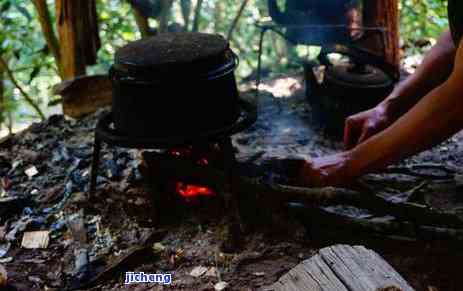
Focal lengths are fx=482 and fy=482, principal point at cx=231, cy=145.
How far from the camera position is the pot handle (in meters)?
3.50

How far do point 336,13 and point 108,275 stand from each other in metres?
2.91

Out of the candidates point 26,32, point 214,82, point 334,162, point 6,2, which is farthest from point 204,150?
point 26,32

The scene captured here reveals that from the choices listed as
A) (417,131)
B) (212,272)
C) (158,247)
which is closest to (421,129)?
(417,131)

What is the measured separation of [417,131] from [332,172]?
0.47 m

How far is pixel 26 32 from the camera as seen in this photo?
225 inches

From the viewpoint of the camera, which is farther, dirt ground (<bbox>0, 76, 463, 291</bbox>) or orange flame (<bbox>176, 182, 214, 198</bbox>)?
orange flame (<bbox>176, 182, 214, 198</bbox>)

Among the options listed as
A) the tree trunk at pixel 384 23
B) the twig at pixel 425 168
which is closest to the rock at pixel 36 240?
the twig at pixel 425 168

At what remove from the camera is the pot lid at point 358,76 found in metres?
3.62

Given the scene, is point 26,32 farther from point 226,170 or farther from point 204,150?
point 226,170

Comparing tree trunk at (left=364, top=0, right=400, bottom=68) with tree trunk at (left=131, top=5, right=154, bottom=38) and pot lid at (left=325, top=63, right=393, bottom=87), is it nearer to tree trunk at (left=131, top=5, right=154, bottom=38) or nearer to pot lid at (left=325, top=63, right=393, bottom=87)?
pot lid at (left=325, top=63, right=393, bottom=87)

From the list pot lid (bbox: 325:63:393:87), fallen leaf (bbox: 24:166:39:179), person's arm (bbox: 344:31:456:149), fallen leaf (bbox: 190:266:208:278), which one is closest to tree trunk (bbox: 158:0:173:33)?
pot lid (bbox: 325:63:393:87)

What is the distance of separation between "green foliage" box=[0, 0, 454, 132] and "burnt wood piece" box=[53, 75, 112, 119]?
649mm

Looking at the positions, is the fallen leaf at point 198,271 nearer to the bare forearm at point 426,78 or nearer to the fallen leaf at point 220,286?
the fallen leaf at point 220,286

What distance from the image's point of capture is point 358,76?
373cm
